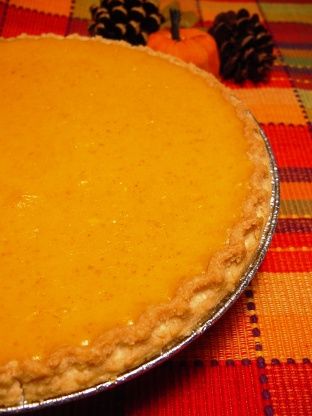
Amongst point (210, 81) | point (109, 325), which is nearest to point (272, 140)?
point (210, 81)

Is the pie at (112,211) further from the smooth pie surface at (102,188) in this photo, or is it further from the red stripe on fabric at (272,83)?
the red stripe on fabric at (272,83)

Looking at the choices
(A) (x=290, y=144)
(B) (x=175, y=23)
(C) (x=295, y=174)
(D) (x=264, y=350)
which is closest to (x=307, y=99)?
(A) (x=290, y=144)

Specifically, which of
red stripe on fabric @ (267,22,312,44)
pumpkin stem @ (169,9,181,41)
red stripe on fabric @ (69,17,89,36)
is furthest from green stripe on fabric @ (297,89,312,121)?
red stripe on fabric @ (69,17,89,36)

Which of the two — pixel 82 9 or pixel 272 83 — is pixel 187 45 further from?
pixel 82 9

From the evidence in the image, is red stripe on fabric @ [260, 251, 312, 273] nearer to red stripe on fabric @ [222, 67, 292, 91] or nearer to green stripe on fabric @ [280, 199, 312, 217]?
green stripe on fabric @ [280, 199, 312, 217]

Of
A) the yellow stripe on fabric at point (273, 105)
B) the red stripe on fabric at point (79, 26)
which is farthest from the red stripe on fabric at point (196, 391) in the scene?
the red stripe on fabric at point (79, 26)

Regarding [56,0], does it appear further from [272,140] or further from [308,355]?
[308,355]
